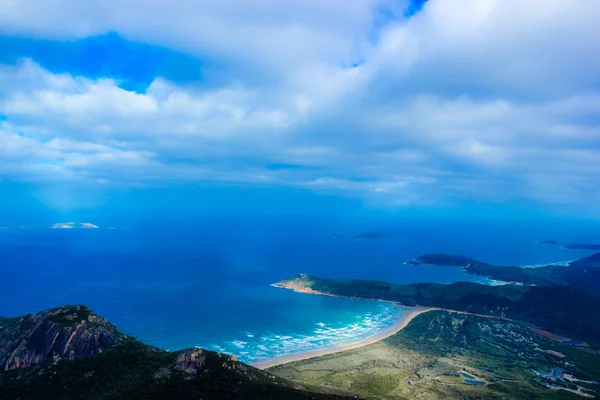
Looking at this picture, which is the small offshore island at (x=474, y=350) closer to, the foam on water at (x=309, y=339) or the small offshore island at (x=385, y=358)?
the small offshore island at (x=385, y=358)

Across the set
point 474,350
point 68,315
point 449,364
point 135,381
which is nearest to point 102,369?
point 135,381

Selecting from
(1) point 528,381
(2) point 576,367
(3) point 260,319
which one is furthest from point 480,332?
(3) point 260,319

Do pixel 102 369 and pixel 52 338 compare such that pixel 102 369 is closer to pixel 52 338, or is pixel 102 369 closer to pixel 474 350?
pixel 52 338

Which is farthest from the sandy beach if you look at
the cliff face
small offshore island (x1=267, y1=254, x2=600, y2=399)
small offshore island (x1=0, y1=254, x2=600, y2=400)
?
the cliff face

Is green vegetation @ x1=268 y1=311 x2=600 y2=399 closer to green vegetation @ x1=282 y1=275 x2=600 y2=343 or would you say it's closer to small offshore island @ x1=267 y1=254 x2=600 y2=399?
small offshore island @ x1=267 y1=254 x2=600 y2=399

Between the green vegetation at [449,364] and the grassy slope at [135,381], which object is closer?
the grassy slope at [135,381]

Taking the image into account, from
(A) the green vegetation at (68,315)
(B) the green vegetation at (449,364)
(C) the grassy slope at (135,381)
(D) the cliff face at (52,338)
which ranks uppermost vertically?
(A) the green vegetation at (68,315)

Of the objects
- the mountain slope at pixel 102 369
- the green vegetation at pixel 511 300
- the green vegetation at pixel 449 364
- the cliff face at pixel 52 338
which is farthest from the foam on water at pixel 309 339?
the cliff face at pixel 52 338

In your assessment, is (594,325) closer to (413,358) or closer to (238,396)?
(413,358)

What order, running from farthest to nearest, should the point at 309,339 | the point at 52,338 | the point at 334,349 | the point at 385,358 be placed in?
the point at 309,339 < the point at 334,349 < the point at 385,358 < the point at 52,338

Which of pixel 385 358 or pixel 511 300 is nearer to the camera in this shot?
pixel 385 358
